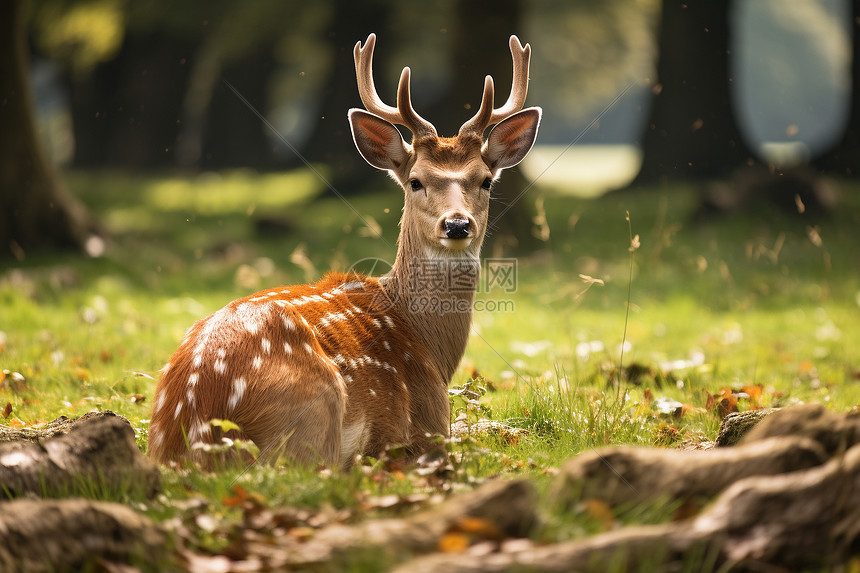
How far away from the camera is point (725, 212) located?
13492 mm

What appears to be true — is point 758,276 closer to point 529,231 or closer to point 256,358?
point 529,231

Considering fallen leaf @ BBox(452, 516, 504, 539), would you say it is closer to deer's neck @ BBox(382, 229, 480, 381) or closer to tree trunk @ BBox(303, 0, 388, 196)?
deer's neck @ BBox(382, 229, 480, 381)

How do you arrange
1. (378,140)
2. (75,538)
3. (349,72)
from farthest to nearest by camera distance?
(349,72) < (378,140) < (75,538)

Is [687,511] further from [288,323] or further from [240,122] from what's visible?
[240,122]

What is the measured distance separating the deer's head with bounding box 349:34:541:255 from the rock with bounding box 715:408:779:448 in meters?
1.70

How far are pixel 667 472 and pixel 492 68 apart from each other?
991 centimetres

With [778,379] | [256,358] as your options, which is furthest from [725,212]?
[256,358]

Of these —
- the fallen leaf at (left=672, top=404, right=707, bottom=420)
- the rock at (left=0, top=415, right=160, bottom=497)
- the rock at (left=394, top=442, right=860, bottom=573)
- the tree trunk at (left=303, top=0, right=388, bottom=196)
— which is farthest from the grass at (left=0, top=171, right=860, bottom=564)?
the tree trunk at (left=303, top=0, right=388, bottom=196)

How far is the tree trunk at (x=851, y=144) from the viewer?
1417cm

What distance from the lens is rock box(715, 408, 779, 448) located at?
4168 mm

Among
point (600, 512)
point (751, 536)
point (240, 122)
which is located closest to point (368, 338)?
point (600, 512)

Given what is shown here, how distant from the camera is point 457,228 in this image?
4.76m

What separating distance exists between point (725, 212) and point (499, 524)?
11949 mm

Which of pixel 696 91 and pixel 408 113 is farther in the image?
pixel 696 91
